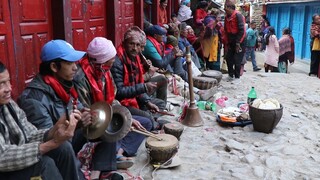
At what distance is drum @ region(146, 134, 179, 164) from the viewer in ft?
11.6

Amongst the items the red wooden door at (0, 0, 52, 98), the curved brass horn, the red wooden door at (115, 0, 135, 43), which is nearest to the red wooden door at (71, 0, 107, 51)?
the red wooden door at (115, 0, 135, 43)

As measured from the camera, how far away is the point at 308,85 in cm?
899

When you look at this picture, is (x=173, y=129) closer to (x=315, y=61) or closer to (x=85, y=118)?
(x=85, y=118)

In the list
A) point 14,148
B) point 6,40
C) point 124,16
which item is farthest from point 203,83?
point 14,148

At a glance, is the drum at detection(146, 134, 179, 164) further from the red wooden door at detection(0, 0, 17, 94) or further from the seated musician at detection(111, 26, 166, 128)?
the red wooden door at detection(0, 0, 17, 94)

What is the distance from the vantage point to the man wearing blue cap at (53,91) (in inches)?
98.0

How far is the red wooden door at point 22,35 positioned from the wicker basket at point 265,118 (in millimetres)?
2979

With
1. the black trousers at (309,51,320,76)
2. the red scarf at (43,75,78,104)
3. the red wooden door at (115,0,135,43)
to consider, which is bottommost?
the black trousers at (309,51,320,76)

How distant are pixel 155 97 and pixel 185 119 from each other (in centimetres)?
58

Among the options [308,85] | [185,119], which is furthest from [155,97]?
[308,85]

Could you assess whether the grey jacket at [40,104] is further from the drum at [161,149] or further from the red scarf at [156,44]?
the red scarf at [156,44]

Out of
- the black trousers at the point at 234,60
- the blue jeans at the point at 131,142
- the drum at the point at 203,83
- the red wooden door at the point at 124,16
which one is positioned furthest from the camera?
the black trousers at the point at 234,60

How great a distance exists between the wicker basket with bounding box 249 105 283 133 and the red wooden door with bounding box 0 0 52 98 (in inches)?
117

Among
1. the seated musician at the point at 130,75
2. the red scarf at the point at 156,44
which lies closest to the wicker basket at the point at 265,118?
the seated musician at the point at 130,75
